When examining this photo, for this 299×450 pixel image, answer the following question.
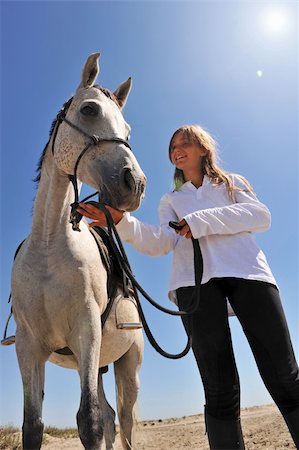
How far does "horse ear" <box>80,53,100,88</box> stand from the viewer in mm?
3059

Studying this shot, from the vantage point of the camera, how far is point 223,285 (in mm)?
2518

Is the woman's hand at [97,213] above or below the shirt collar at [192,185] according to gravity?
below

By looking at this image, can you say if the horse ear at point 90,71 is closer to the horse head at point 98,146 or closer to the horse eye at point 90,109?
the horse head at point 98,146

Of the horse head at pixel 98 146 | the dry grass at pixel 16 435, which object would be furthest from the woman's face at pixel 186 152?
the dry grass at pixel 16 435

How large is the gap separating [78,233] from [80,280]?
467 millimetres

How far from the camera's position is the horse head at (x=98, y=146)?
2438 mm

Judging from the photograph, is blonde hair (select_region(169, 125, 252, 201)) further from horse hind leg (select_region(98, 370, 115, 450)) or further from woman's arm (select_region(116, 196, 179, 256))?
horse hind leg (select_region(98, 370, 115, 450))

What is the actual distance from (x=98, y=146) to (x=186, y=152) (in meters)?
0.65

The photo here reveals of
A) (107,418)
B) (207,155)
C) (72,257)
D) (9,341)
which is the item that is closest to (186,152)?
(207,155)

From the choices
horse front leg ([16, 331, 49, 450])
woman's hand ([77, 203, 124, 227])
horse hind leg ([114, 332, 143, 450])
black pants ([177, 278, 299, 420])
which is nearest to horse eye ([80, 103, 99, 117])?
woman's hand ([77, 203, 124, 227])

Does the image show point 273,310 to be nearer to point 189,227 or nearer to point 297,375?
point 297,375

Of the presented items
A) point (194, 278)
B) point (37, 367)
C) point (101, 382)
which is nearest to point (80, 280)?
point (37, 367)

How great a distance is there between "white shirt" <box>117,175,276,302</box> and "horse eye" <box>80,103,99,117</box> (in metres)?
0.78

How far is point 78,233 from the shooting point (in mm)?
3250
